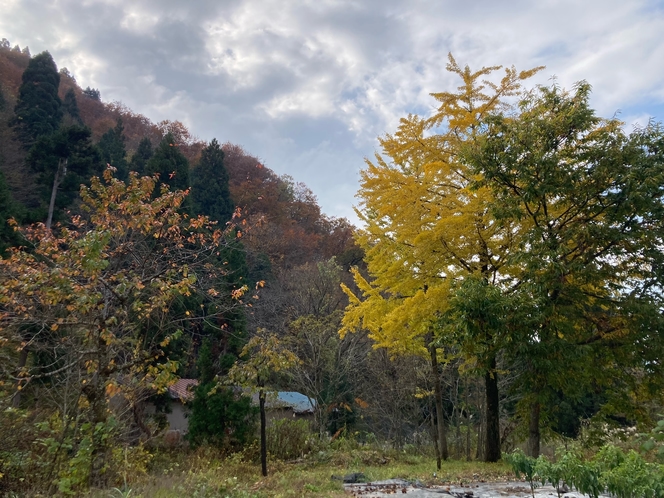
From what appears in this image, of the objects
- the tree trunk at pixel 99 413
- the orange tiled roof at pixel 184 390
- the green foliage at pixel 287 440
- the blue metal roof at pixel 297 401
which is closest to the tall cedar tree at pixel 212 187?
the orange tiled roof at pixel 184 390

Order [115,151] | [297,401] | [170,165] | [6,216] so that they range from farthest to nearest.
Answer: [115,151], [170,165], [297,401], [6,216]

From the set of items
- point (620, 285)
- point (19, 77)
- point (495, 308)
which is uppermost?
point (19, 77)

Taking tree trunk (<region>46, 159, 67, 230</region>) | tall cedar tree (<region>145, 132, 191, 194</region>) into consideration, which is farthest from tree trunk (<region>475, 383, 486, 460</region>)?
tree trunk (<region>46, 159, 67, 230</region>)

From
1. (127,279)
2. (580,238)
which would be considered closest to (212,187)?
(127,279)

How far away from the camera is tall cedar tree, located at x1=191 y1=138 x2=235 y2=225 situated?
2692cm

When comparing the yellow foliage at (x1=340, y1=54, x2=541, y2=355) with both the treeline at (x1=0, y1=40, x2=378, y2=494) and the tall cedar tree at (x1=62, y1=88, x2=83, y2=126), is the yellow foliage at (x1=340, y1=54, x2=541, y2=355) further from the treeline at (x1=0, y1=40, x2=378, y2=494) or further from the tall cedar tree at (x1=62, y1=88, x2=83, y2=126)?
the tall cedar tree at (x1=62, y1=88, x2=83, y2=126)

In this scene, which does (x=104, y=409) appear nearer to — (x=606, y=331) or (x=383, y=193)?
(x=383, y=193)

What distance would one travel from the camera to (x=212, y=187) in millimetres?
27766

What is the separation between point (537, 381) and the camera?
7117 mm

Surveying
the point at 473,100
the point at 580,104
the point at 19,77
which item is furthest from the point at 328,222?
the point at 580,104

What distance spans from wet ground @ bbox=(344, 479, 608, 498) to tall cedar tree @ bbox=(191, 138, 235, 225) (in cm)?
2175

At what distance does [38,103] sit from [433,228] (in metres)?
25.3

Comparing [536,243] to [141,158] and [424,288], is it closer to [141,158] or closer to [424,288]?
[424,288]

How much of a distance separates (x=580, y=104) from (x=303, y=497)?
714 centimetres
